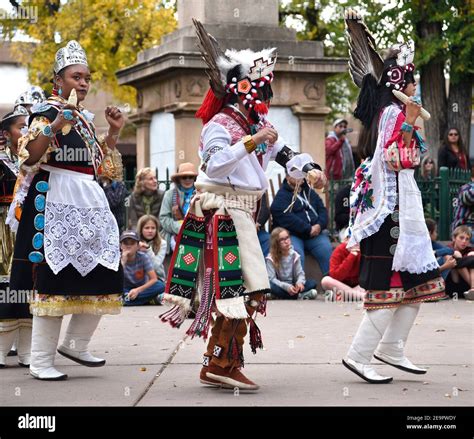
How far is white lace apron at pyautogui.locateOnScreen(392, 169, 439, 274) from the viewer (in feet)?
22.8

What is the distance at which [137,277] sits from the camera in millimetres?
12031

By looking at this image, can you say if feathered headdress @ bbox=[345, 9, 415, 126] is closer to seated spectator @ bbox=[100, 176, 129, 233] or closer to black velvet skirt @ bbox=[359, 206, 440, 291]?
black velvet skirt @ bbox=[359, 206, 440, 291]

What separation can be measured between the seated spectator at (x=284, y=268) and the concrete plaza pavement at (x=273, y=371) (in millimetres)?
1802

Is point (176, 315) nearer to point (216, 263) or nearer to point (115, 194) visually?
point (216, 263)

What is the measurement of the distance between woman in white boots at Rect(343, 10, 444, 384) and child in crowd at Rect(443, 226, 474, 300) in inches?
212

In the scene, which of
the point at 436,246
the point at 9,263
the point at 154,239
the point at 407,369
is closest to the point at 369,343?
the point at 407,369

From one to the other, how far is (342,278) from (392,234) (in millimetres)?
5448

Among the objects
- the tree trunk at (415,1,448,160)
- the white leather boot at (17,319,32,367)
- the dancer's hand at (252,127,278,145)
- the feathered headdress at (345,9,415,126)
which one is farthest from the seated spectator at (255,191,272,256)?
the tree trunk at (415,1,448,160)

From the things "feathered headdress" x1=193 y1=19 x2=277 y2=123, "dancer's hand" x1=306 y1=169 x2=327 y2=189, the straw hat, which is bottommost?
"dancer's hand" x1=306 y1=169 x2=327 y2=189

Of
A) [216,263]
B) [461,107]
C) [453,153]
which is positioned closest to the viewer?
[216,263]

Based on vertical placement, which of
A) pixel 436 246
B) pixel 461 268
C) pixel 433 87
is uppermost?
pixel 433 87

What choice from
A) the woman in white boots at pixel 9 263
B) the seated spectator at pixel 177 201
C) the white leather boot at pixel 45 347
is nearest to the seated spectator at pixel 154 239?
the seated spectator at pixel 177 201

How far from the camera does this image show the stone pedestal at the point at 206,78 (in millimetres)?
13211
